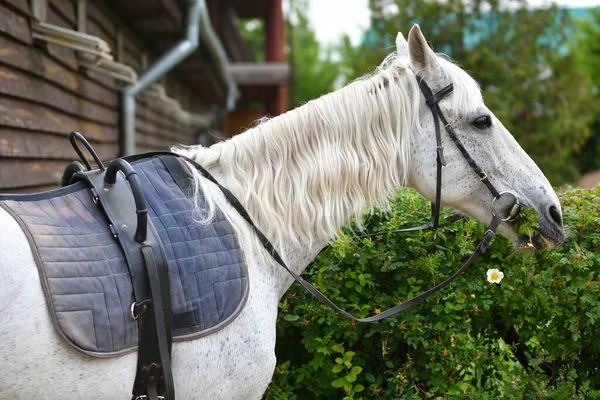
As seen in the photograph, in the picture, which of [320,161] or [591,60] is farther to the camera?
[591,60]

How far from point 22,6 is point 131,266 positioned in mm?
2548

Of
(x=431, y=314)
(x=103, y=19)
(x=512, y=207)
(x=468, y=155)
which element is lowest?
(x=431, y=314)

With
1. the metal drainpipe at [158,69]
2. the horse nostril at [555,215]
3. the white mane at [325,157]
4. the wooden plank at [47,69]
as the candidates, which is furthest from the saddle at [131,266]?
the metal drainpipe at [158,69]

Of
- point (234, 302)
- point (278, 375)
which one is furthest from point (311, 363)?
point (234, 302)

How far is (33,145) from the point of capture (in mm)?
3791

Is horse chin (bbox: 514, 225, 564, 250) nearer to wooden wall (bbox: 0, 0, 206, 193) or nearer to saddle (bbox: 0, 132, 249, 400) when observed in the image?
saddle (bbox: 0, 132, 249, 400)

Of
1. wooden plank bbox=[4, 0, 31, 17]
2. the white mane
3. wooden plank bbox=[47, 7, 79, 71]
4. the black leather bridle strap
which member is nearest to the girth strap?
the white mane

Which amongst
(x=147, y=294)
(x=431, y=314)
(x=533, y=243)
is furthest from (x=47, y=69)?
(x=533, y=243)

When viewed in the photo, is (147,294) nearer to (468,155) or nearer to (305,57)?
(468,155)

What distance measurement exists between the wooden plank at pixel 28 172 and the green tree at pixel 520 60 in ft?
42.5

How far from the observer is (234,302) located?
189 cm

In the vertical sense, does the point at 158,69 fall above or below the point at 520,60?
below

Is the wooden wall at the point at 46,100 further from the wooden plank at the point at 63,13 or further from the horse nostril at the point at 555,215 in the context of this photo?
the horse nostril at the point at 555,215

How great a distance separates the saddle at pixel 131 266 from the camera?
1.68m
